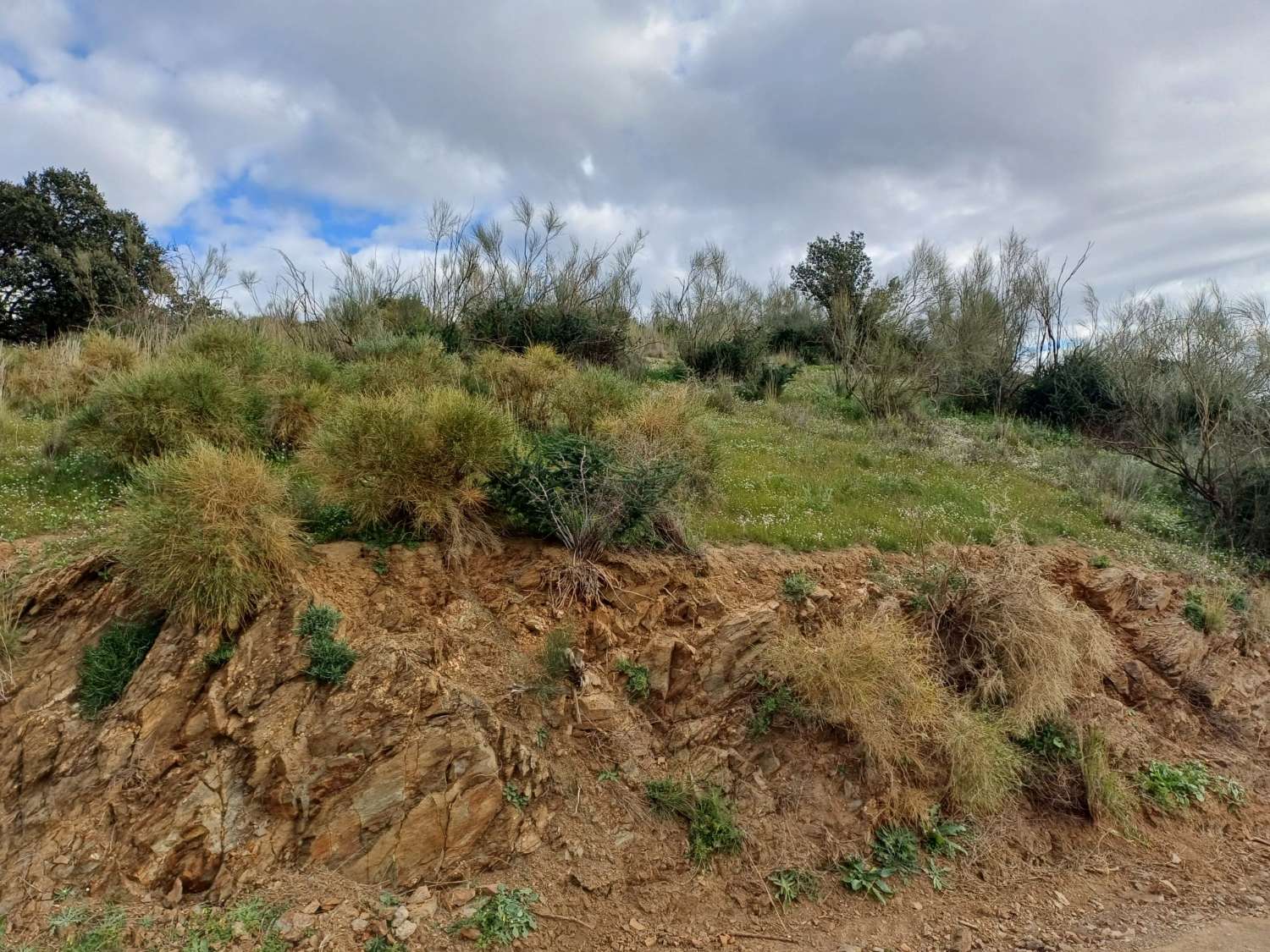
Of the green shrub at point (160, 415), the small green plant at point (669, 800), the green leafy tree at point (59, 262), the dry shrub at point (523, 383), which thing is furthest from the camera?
the green leafy tree at point (59, 262)

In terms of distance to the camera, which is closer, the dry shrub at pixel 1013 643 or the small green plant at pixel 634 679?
the small green plant at pixel 634 679

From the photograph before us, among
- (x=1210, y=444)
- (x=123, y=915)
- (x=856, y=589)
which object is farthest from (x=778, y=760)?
(x=1210, y=444)

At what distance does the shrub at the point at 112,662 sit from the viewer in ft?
13.7

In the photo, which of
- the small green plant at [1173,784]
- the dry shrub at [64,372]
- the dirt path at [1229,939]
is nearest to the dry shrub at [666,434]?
the small green plant at [1173,784]

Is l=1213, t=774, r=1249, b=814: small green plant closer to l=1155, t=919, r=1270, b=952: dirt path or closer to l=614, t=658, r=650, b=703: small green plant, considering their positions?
l=1155, t=919, r=1270, b=952: dirt path

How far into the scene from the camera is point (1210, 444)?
10.0 m

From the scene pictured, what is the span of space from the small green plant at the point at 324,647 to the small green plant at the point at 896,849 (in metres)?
3.70

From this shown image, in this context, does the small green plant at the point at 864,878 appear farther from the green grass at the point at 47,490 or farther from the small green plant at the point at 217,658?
the green grass at the point at 47,490

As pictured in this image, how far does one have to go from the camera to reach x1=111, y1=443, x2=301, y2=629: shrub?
431 cm

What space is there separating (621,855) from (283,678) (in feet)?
7.78

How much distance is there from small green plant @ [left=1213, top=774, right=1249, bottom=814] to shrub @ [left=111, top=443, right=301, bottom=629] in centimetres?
749

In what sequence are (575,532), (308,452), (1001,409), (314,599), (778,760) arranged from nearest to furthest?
(314,599) < (778,760) < (575,532) < (308,452) < (1001,409)

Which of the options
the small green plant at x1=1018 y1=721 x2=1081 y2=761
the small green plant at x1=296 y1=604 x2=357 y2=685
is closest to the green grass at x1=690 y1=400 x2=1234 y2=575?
the small green plant at x1=1018 y1=721 x2=1081 y2=761

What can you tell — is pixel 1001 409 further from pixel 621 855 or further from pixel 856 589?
pixel 621 855
